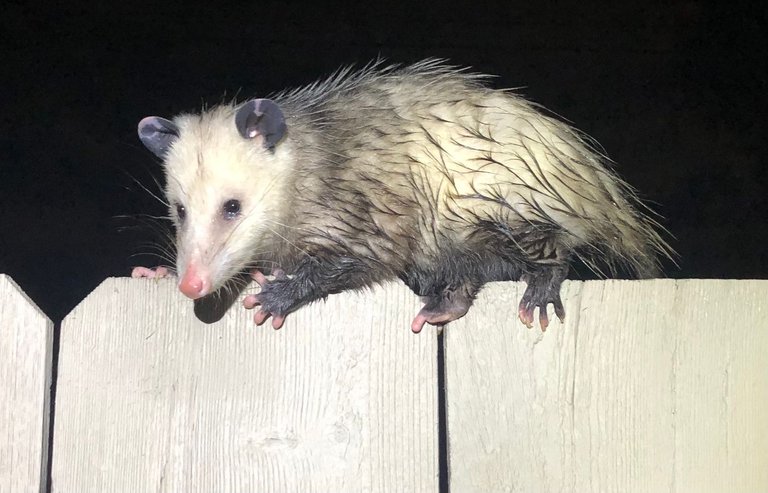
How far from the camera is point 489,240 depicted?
185 cm

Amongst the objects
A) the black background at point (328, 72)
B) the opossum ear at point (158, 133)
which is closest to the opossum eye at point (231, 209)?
the opossum ear at point (158, 133)

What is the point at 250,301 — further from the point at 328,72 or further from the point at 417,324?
the point at 328,72

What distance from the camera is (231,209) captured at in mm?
1729

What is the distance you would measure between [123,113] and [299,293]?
4.22ft

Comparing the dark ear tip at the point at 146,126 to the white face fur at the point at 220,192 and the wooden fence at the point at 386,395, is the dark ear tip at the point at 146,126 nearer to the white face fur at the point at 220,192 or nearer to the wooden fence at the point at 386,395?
the white face fur at the point at 220,192

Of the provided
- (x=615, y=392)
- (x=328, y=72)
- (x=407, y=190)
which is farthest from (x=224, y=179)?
(x=328, y=72)

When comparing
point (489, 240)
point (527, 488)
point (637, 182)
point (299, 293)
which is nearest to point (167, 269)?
point (299, 293)

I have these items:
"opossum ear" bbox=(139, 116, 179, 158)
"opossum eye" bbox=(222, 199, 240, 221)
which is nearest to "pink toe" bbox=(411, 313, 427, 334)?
"opossum eye" bbox=(222, 199, 240, 221)

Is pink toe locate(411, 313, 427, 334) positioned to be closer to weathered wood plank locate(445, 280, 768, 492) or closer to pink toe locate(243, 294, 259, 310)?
weathered wood plank locate(445, 280, 768, 492)

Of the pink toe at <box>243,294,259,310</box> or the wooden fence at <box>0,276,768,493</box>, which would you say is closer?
the wooden fence at <box>0,276,768,493</box>

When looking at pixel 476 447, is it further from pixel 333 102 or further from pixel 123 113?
pixel 123 113

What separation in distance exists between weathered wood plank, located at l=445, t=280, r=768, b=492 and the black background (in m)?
1.29

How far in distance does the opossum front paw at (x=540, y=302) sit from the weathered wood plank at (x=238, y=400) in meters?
0.17

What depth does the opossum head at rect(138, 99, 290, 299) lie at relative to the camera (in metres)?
1.67
